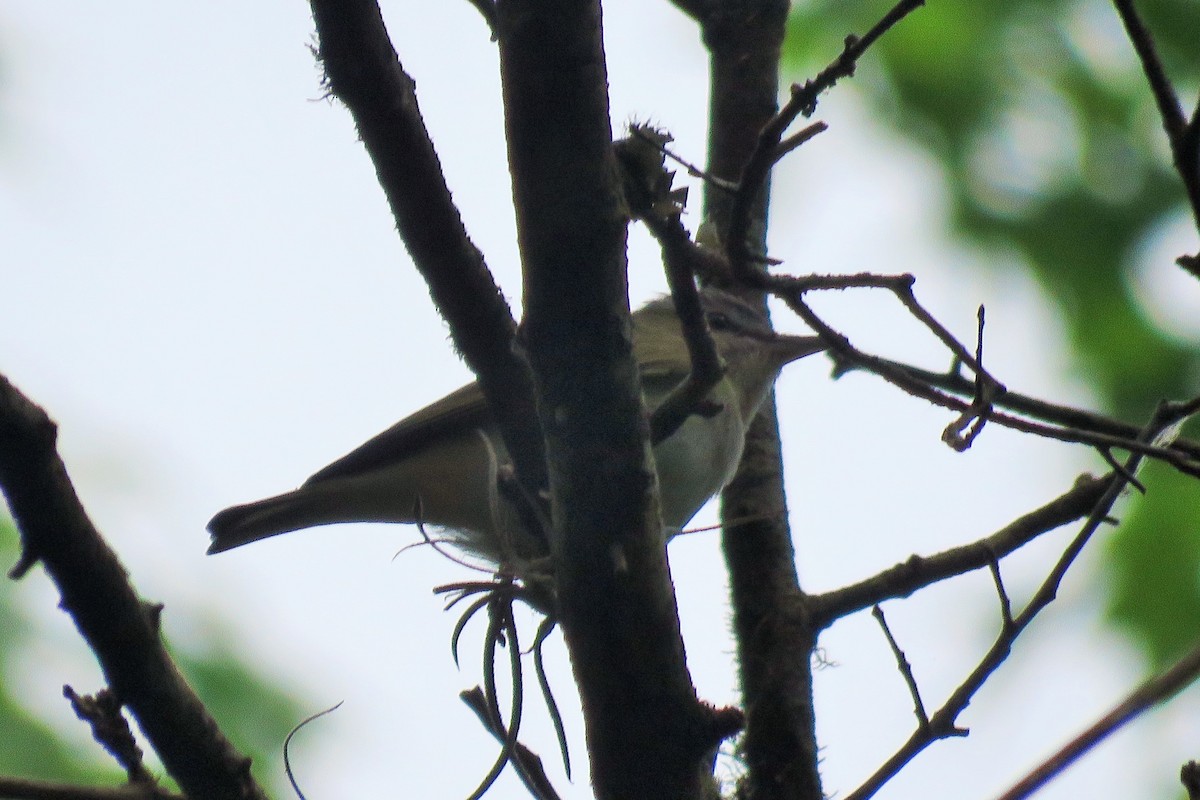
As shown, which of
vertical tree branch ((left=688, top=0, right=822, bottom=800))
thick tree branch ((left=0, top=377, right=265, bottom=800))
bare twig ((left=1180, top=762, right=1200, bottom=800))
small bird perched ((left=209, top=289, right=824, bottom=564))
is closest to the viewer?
bare twig ((left=1180, top=762, right=1200, bottom=800))

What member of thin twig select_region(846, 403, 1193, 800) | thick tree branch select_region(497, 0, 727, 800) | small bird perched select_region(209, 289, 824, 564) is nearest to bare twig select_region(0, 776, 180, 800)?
thick tree branch select_region(497, 0, 727, 800)

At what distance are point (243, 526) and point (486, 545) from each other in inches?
33.9

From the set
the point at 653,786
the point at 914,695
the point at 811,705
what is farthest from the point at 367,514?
the point at 914,695

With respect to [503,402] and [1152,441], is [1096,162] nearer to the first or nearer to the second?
[1152,441]

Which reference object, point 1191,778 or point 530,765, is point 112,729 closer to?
point 530,765

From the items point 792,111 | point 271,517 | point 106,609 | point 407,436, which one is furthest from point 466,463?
point 792,111

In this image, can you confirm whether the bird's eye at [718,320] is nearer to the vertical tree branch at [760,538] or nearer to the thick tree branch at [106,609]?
the vertical tree branch at [760,538]

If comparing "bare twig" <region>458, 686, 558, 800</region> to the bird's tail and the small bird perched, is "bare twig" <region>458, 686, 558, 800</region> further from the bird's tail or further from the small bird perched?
the bird's tail

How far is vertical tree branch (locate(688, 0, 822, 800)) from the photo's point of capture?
2.77 metres

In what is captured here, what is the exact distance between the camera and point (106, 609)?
1.94 metres

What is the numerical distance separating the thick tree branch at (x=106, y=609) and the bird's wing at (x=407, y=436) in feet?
5.82

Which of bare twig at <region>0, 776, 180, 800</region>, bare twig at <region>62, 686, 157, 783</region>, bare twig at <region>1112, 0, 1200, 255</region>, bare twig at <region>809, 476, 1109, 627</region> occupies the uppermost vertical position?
bare twig at <region>1112, 0, 1200, 255</region>

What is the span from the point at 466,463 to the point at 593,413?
6.20ft

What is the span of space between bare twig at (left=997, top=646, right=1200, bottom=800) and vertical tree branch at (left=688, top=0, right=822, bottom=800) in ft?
5.27
